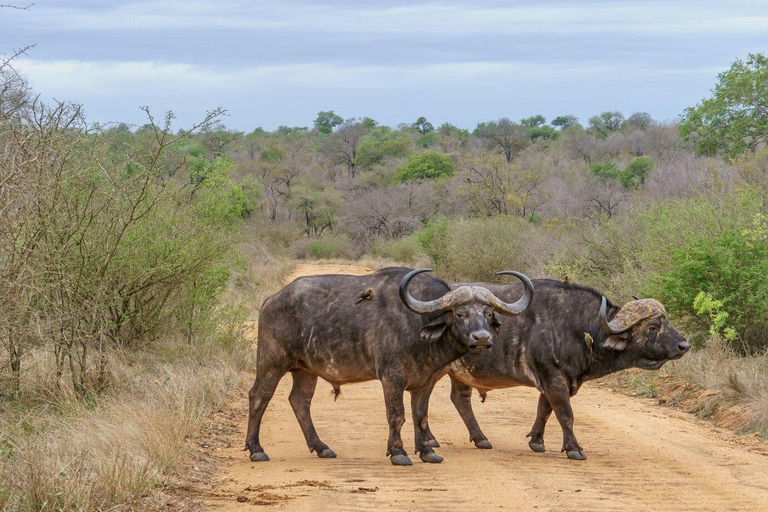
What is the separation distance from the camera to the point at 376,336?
31.4ft

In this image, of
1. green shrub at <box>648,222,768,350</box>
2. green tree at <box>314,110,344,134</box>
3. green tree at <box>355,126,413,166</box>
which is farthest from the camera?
green tree at <box>314,110,344,134</box>

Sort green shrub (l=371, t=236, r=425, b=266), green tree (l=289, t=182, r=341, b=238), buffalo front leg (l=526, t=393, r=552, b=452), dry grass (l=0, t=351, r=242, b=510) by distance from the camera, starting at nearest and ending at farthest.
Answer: dry grass (l=0, t=351, r=242, b=510), buffalo front leg (l=526, t=393, r=552, b=452), green shrub (l=371, t=236, r=425, b=266), green tree (l=289, t=182, r=341, b=238)

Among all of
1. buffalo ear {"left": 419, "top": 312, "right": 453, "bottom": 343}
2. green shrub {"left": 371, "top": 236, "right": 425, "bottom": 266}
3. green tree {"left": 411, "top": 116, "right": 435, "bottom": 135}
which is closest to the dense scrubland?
buffalo ear {"left": 419, "top": 312, "right": 453, "bottom": 343}

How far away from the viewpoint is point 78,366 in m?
12.1

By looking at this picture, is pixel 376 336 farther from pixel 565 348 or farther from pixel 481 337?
pixel 565 348

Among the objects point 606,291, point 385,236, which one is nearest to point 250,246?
point 385,236

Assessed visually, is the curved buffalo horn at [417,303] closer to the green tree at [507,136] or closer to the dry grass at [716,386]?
the dry grass at [716,386]

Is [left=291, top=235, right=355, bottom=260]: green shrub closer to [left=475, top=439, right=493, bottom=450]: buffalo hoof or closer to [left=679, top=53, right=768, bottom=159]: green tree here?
[left=679, top=53, right=768, bottom=159]: green tree

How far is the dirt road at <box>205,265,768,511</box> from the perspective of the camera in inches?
311

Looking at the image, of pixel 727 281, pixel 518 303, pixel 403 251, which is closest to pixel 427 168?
pixel 403 251

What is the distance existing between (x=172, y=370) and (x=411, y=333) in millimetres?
4722

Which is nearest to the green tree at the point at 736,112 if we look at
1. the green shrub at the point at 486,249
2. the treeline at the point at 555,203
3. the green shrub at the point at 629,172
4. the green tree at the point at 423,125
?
the treeline at the point at 555,203

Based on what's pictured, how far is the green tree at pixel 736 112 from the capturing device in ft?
102

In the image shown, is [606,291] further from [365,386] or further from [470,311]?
[470,311]
